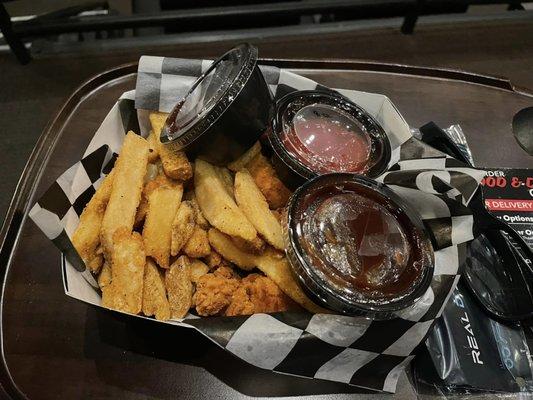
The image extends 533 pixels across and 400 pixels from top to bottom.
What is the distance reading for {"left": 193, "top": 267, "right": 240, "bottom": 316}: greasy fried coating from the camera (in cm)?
134

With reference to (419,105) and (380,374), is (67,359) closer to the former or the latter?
(380,374)

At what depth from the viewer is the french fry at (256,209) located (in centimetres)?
137

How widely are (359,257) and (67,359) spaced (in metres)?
0.94

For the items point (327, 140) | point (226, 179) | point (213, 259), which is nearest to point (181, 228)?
point (213, 259)

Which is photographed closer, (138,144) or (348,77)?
(138,144)

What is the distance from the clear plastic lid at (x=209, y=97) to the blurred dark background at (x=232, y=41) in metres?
0.90

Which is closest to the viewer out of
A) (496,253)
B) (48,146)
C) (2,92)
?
(496,253)

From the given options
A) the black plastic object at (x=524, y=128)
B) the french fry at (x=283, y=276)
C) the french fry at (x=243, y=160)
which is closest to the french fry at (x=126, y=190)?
the french fry at (x=243, y=160)

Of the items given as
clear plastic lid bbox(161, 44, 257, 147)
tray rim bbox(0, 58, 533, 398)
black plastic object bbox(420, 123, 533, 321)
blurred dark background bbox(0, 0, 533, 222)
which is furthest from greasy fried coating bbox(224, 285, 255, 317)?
blurred dark background bbox(0, 0, 533, 222)

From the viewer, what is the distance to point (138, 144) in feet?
4.90

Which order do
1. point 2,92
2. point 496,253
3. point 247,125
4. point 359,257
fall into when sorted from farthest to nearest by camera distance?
point 2,92
point 496,253
point 247,125
point 359,257

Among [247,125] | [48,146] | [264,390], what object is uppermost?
[247,125]

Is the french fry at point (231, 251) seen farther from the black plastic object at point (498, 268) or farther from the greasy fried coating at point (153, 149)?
the black plastic object at point (498, 268)

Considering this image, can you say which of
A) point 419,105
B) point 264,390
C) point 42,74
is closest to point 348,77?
point 419,105
